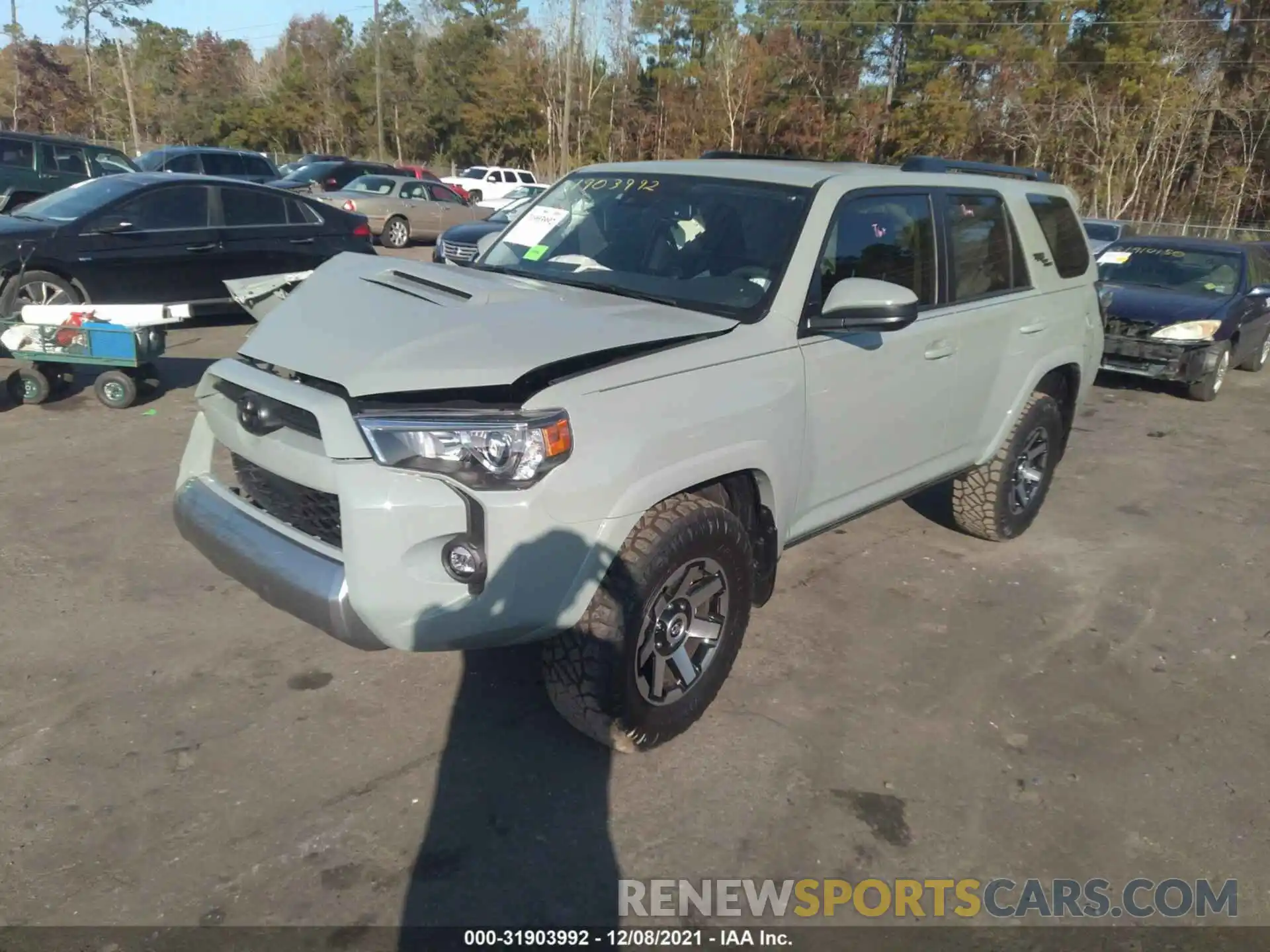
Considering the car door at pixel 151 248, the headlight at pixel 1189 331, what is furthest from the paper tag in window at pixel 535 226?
the headlight at pixel 1189 331

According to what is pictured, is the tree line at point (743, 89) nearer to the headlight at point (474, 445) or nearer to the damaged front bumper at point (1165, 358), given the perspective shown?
the damaged front bumper at point (1165, 358)

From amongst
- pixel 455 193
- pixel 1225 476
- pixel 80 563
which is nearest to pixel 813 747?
pixel 80 563

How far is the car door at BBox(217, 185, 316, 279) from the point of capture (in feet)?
31.4

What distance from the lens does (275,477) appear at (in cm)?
324

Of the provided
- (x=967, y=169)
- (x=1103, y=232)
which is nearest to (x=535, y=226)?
(x=967, y=169)

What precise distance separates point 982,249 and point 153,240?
7.38m

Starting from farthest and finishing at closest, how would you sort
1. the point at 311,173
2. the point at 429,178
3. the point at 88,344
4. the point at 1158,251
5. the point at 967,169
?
the point at 429,178 < the point at 311,173 < the point at 1158,251 < the point at 88,344 < the point at 967,169

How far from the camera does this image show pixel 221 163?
19.2 metres

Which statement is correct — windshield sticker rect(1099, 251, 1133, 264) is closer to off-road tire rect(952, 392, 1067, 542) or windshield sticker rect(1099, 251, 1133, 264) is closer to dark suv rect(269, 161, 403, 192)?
off-road tire rect(952, 392, 1067, 542)

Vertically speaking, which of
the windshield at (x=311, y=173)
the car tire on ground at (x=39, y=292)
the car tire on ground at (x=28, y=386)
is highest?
the windshield at (x=311, y=173)

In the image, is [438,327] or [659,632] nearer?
[438,327]

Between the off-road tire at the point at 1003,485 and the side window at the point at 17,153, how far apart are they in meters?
14.6

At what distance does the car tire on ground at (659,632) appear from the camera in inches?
120

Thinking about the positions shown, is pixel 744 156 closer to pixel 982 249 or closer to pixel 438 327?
pixel 982 249
